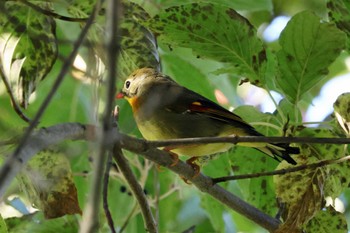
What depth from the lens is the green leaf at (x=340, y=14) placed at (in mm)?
2678

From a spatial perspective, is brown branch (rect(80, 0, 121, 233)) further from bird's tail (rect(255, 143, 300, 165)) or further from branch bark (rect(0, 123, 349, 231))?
bird's tail (rect(255, 143, 300, 165))

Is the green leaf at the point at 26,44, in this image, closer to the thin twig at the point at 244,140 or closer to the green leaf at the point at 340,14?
the thin twig at the point at 244,140

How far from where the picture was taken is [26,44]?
99.8 inches

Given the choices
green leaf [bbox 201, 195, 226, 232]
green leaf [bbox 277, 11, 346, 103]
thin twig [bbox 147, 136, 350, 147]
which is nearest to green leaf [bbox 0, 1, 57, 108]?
thin twig [bbox 147, 136, 350, 147]

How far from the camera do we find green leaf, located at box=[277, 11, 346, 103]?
2590 millimetres

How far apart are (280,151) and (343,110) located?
1.38ft

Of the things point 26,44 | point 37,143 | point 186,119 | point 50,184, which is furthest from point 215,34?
point 37,143

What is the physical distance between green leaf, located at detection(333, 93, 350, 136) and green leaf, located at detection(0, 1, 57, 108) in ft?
3.27

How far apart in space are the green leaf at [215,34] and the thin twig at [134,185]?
20.7 inches

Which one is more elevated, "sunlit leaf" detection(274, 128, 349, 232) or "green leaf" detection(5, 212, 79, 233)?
"sunlit leaf" detection(274, 128, 349, 232)

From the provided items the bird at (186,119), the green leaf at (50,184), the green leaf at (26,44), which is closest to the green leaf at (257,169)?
the bird at (186,119)

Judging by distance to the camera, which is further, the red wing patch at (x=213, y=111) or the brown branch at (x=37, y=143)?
the red wing patch at (x=213, y=111)

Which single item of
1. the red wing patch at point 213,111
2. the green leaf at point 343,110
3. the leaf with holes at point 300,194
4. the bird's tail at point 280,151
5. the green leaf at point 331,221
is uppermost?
the green leaf at point 343,110

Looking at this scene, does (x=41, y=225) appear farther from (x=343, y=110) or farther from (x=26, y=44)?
(x=343, y=110)
